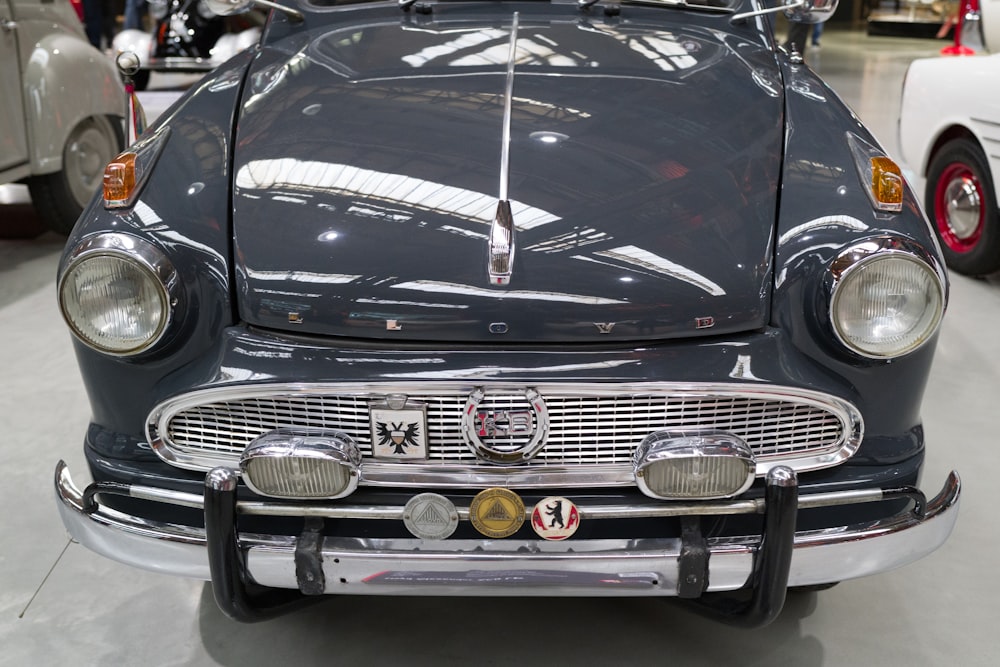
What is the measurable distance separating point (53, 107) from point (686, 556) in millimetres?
3979

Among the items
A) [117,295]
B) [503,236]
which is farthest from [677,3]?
[117,295]

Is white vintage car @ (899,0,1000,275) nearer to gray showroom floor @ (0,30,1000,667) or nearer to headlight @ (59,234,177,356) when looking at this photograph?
gray showroom floor @ (0,30,1000,667)

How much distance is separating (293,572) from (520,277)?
2.00 ft

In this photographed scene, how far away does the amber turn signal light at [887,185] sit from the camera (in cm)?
176

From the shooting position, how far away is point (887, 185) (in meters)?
1.79

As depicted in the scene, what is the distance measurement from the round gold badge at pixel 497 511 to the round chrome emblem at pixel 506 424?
0.06 m

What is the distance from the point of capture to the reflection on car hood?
161 cm

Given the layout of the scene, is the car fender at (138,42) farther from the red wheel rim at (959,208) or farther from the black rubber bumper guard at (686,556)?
the black rubber bumper guard at (686,556)

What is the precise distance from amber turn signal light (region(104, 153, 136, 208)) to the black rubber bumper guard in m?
0.58

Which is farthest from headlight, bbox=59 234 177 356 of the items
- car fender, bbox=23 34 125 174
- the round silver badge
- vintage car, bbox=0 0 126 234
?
car fender, bbox=23 34 125 174

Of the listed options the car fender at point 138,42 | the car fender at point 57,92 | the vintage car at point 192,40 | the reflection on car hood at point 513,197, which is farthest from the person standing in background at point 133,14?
the reflection on car hood at point 513,197

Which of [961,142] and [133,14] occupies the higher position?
[961,142]

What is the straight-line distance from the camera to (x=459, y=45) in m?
2.25

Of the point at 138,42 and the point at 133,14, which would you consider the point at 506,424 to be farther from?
the point at 133,14
